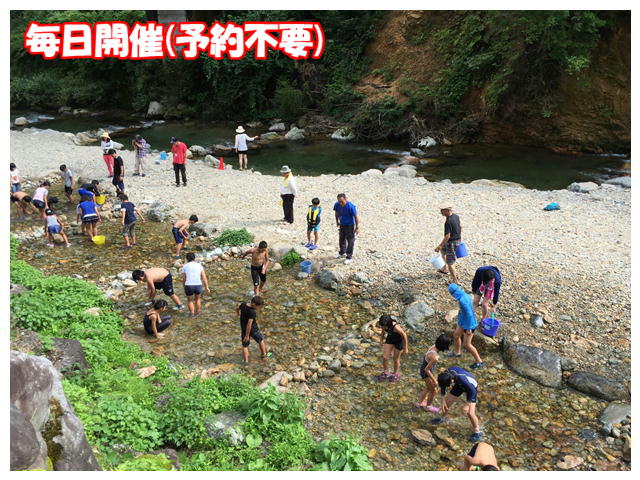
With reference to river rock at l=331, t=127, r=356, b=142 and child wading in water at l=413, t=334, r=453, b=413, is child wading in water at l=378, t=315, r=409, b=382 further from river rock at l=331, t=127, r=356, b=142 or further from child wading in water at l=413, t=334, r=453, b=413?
river rock at l=331, t=127, r=356, b=142

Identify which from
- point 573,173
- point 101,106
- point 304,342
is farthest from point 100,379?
point 101,106

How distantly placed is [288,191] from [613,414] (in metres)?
9.77

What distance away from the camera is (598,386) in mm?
9039

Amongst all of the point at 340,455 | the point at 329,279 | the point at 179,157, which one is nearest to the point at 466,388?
the point at 340,455

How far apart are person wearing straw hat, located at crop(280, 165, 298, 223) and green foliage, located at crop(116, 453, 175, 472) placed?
30.2 ft

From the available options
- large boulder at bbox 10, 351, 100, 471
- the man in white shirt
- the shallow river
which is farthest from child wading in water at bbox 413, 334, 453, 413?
the man in white shirt

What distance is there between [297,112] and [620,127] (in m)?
17.6

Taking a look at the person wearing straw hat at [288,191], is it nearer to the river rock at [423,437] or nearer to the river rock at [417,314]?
the river rock at [417,314]

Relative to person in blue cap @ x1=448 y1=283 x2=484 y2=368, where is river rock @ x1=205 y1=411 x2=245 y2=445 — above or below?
below

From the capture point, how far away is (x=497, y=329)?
416 inches

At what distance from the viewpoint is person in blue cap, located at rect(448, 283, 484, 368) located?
31.1ft

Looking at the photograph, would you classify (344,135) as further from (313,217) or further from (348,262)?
(348,262)

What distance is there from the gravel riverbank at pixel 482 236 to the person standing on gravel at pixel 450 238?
577 millimetres

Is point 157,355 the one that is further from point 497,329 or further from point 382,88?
point 382,88
